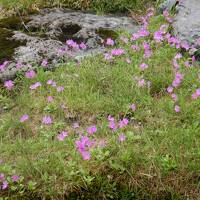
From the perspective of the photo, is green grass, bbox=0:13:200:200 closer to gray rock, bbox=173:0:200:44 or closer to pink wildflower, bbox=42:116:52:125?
pink wildflower, bbox=42:116:52:125

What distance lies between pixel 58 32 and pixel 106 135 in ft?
8.40

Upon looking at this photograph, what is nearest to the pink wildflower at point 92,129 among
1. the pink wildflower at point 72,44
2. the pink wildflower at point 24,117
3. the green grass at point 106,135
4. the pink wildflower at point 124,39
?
the green grass at point 106,135

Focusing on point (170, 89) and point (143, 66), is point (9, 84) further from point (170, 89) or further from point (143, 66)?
point (170, 89)

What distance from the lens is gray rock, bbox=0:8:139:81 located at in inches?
220

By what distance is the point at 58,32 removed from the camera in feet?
20.7

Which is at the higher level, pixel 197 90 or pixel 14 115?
pixel 197 90

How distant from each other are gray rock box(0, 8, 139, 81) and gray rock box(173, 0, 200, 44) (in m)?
0.63

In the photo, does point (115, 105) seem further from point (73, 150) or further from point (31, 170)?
point (31, 170)

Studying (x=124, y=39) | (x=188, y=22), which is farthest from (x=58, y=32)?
(x=188, y=22)

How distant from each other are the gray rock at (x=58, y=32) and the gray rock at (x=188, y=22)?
0.63 meters

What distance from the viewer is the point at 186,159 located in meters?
3.82

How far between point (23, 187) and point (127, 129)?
43.0 inches

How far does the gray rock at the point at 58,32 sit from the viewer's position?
5598 millimetres

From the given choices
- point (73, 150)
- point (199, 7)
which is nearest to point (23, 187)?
point (73, 150)
